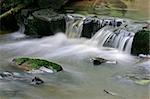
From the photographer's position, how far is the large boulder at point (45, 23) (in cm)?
1081

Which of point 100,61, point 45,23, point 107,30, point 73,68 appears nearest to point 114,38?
point 107,30

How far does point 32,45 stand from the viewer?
10219 mm

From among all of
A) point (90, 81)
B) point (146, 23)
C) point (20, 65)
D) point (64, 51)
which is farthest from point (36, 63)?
point (146, 23)

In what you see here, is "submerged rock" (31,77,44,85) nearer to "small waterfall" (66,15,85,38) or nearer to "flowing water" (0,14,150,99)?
"flowing water" (0,14,150,99)

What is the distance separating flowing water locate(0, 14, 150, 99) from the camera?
666 cm

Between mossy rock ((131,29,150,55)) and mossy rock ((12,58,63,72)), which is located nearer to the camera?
mossy rock ((12,58,63,72))

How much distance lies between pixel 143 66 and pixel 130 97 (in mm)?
1840

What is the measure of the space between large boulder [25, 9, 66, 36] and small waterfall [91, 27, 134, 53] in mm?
1124

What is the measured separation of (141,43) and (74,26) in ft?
7.20

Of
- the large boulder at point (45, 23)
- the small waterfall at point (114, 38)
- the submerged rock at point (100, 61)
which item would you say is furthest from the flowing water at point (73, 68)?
the large boulder at point (45, 23)

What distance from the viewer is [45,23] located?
10828 millimetres

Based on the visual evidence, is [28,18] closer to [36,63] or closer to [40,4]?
[40,4]

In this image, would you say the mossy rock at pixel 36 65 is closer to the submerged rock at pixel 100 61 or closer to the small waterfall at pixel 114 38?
the submerged rock at pixel 100 61

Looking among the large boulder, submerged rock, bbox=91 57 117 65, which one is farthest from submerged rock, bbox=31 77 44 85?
the large boulder
